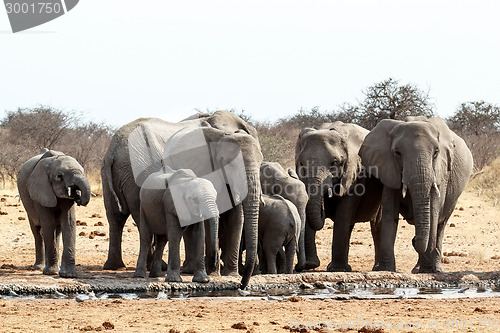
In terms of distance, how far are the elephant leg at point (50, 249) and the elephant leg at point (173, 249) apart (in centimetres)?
194

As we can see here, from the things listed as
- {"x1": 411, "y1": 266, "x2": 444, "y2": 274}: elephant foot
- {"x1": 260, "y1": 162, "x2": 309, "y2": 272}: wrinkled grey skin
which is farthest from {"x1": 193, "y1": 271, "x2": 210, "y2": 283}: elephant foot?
{"x1": 411, "y1": 266, "x2": 444, "y2": 274}: elephant foot

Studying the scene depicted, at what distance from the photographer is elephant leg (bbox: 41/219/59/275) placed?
12883mm

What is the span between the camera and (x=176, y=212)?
11.8m

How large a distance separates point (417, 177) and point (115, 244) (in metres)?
4.70

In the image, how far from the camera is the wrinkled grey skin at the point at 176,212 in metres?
11.7

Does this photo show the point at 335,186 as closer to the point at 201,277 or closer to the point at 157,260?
the point at 157,260

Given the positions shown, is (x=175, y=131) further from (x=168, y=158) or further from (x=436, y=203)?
(x=436, y=203)

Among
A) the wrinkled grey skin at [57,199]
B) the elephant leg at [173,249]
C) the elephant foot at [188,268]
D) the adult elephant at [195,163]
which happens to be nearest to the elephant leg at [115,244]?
the adult elephant at [195,163]

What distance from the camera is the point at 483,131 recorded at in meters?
41.2

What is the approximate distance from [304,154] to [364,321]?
5.55 m

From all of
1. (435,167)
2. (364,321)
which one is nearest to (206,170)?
(435,167)

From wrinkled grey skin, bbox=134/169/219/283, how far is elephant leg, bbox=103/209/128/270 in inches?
73.7

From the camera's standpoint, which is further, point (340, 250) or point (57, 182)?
point (340, 250)

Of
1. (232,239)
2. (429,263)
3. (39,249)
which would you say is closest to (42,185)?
(39,249)
